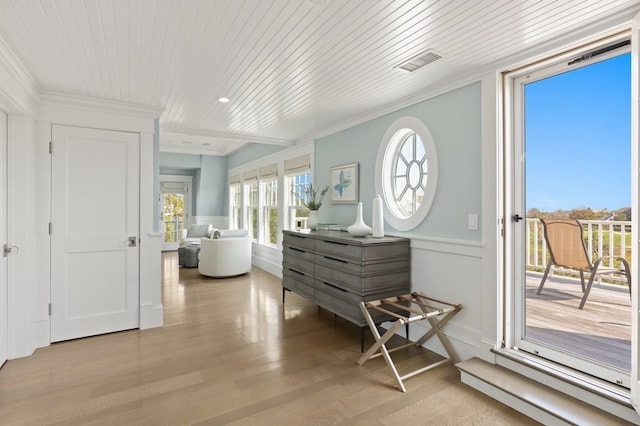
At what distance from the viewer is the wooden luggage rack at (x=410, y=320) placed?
2.39 meters

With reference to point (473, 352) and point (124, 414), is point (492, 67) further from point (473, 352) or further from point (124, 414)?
point (124, 414)

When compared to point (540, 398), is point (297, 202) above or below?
above

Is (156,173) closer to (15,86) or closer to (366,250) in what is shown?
(15,86)

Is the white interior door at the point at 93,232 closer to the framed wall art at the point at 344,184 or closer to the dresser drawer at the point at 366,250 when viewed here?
the dresser drawer at the point at 366,250

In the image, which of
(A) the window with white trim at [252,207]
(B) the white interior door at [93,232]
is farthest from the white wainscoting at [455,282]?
(A) the window with white trim at [252,207]

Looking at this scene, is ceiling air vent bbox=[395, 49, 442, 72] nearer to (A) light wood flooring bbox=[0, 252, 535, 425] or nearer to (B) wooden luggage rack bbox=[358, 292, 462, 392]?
(B) wooden luggage rack bbox=[358, 292, 462, 392]

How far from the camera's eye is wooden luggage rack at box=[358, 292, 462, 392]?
2391mm

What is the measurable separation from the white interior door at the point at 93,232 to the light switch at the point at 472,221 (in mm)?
3138

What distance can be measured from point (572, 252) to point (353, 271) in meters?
1.66

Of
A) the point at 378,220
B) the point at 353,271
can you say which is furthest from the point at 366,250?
the point at 378,220

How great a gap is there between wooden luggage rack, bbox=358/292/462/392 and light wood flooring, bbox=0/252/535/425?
0.24ft

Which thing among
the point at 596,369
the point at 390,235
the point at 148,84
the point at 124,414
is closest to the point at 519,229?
the point at 596,369

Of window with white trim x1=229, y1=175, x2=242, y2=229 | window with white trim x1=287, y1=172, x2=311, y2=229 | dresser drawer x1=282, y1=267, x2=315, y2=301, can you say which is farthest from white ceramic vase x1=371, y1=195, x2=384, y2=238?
window with white trim x1=229, y1=175, x2=242, y2=229

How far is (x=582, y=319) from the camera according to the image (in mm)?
2438
